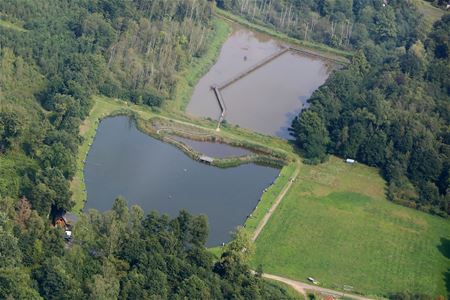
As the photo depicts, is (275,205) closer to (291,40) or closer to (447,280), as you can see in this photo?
(447,280)

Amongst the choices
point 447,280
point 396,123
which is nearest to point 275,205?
point 447,280

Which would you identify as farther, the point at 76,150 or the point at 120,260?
the point at 76,150

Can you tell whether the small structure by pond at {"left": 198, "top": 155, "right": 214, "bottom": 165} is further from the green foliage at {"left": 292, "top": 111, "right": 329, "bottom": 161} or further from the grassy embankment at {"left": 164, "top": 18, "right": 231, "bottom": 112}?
the grassy embankment at {"left": 164, "top": 18, "right": 231, "bottom": 112}

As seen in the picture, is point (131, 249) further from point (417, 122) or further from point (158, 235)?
point (417, 122)

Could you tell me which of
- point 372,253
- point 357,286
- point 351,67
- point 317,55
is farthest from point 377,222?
point 317,55

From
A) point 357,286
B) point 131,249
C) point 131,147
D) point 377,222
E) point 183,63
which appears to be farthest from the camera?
point 183,63

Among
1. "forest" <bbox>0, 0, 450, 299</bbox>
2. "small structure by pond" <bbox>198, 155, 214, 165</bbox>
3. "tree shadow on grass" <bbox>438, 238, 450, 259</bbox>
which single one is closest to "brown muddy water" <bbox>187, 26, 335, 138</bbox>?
"forest" <bbox>0, 0, 450, 299</bbox>
